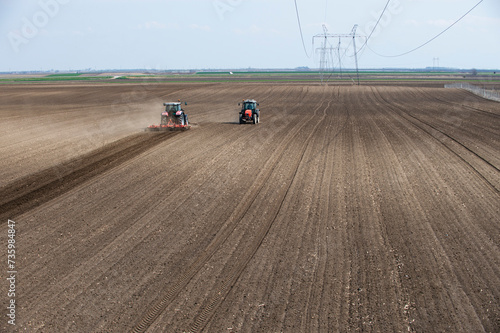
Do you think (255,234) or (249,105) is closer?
(255,234)

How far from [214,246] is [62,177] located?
9072 millimetres

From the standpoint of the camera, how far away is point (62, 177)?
17.4 m

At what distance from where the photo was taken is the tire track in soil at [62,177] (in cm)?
1427

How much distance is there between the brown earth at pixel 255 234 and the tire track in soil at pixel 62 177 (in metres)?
0.10

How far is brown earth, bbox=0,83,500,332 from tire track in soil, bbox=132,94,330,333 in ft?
0.15

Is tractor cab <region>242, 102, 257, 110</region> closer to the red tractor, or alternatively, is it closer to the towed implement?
the red tractor

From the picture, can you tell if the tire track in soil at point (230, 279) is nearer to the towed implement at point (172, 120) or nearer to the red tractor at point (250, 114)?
the towed implement at point (172, 120)

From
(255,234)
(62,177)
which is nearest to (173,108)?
(62,177)

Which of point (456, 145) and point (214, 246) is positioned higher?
point (456, 145)

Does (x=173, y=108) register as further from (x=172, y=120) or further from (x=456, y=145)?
(x=456, y=145)

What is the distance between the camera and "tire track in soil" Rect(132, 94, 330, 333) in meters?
8.16

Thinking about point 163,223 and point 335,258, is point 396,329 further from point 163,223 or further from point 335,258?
point 163,223

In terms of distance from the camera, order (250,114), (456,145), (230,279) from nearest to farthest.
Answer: (230,279)
(456,145)
(250,114)

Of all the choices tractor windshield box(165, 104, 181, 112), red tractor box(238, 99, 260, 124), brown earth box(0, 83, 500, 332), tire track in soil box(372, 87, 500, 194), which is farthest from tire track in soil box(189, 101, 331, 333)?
red tractor box(238, 99, 260, 124)
